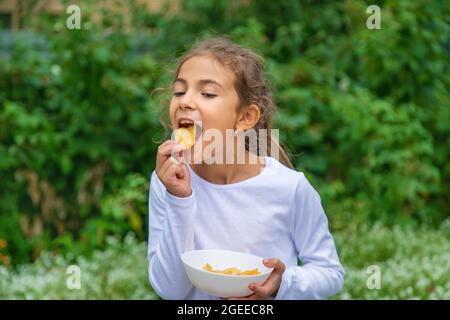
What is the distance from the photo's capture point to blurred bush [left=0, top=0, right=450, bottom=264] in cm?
452

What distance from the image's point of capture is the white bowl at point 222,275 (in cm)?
170

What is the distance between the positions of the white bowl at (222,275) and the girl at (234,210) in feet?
0.08

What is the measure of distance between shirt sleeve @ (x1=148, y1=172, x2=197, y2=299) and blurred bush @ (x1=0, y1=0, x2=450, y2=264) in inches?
96.7

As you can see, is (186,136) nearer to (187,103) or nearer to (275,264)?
(187,103)

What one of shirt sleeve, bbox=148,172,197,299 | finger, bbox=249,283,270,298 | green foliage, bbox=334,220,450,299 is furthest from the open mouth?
green foliage, bbox=334,220,450,299

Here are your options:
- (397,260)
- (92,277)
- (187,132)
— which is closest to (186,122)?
(187,132)

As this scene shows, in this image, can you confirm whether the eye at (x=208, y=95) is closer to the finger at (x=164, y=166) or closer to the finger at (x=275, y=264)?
the finger at (x=164, y=166)

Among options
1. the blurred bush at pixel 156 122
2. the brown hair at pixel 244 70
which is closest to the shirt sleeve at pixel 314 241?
the brown hair at pixel 244 70

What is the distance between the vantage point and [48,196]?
4781 millimetres

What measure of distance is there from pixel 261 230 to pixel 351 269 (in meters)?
2.37

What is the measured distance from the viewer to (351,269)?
4.07 meters
